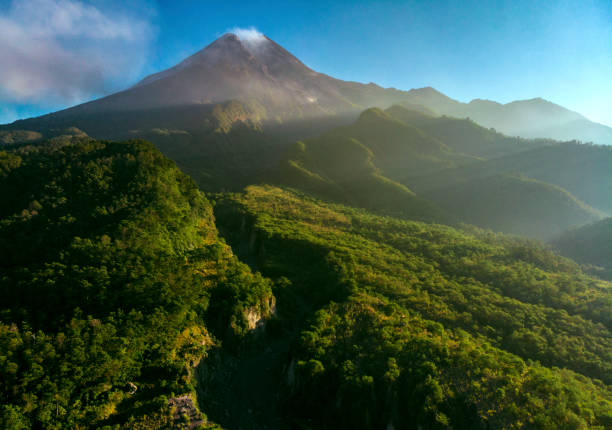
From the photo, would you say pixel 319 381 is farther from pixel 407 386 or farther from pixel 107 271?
pixel 107 271

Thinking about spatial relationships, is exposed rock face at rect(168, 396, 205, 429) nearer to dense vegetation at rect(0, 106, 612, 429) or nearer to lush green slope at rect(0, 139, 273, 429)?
dense vegetation at rect(0, 106, 612, 429)

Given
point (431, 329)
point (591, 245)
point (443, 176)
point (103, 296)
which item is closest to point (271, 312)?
point (103, 296)

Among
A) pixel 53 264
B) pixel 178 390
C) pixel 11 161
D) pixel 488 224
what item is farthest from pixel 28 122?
pixel 488 224

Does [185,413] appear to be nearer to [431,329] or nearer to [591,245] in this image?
[431,329]

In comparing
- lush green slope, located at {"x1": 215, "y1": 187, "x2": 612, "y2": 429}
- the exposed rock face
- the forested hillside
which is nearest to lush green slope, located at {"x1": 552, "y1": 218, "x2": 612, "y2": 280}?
the forested hillside

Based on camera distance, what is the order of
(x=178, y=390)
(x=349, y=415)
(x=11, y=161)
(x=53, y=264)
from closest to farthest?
1. (x=178, y=390)
2. (x=349, y=415)
3. (x=53, y=264)
4. (x=11, y=161)
